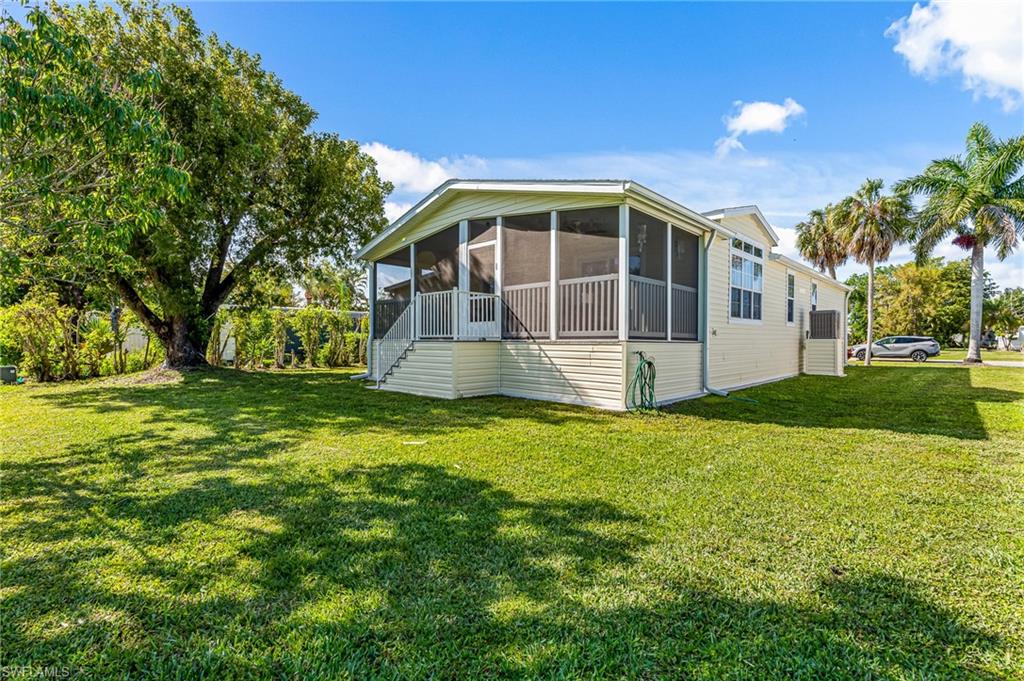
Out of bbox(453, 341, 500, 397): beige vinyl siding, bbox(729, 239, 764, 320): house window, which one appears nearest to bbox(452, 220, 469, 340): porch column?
bbox(453, 341, 500, 397): beige vinyl siding

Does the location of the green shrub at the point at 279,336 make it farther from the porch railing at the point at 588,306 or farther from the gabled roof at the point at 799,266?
the gabled roof at the point at 799,266

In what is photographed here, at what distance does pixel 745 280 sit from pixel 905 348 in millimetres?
16928

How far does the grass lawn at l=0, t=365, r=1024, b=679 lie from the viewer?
1750 millimetres

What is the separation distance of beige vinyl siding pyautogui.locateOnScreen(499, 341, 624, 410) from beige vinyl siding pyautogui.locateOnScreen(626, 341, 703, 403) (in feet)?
0.96

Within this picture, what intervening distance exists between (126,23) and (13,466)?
11.0 meters

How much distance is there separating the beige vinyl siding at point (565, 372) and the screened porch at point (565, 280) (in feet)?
0.79

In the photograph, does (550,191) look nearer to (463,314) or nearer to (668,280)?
(668,280)

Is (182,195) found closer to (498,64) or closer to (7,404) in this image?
(7,404)

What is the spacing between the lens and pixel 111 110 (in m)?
3.68

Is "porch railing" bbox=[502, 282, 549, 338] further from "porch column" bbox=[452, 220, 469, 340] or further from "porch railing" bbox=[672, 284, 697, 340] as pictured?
"porch railing" bbox=[672, 284, 697, 340]

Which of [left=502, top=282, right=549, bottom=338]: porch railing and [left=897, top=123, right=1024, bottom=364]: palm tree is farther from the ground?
[left=897, top=123, right=1024, bottom=364]: palm tree

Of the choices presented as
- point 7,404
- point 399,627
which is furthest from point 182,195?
point 7,404

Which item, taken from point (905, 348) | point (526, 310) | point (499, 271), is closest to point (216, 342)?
point (499, 271)

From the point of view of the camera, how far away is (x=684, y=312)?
878cm
